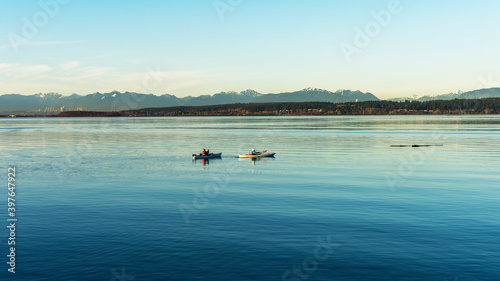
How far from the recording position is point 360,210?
2966 centimetres

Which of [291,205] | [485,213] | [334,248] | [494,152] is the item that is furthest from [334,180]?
[494,152]

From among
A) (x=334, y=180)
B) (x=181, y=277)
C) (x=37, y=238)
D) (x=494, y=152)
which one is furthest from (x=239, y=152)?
(x=181, y=277)

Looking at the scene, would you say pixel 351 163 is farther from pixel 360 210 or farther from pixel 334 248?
pixel 334 248

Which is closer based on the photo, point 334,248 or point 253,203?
point 334,248

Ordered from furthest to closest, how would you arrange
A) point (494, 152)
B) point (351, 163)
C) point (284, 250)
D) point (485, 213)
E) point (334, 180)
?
1. point (494, 152)
2. point (351, 163)
3. point (334, 180)
4. point (485, 213)
5. point (284, 250)

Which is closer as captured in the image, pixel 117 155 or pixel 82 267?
pixel 82 267

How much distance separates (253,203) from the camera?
32438 millimetres

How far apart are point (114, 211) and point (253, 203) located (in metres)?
9.79

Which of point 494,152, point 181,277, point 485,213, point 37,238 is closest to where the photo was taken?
point 181,277

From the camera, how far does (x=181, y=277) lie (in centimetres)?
1838

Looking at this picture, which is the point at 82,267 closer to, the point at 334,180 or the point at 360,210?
the point at 360,210

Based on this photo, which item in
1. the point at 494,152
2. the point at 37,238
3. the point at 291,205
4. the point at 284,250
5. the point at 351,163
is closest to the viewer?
the point at 284,250

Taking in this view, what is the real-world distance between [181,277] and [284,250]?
5.52 m

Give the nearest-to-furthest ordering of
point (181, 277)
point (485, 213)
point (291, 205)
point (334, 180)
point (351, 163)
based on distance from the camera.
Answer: point (181, 277), point (485, 213), point (291, 205), point (334, 180), point (351, 163)
